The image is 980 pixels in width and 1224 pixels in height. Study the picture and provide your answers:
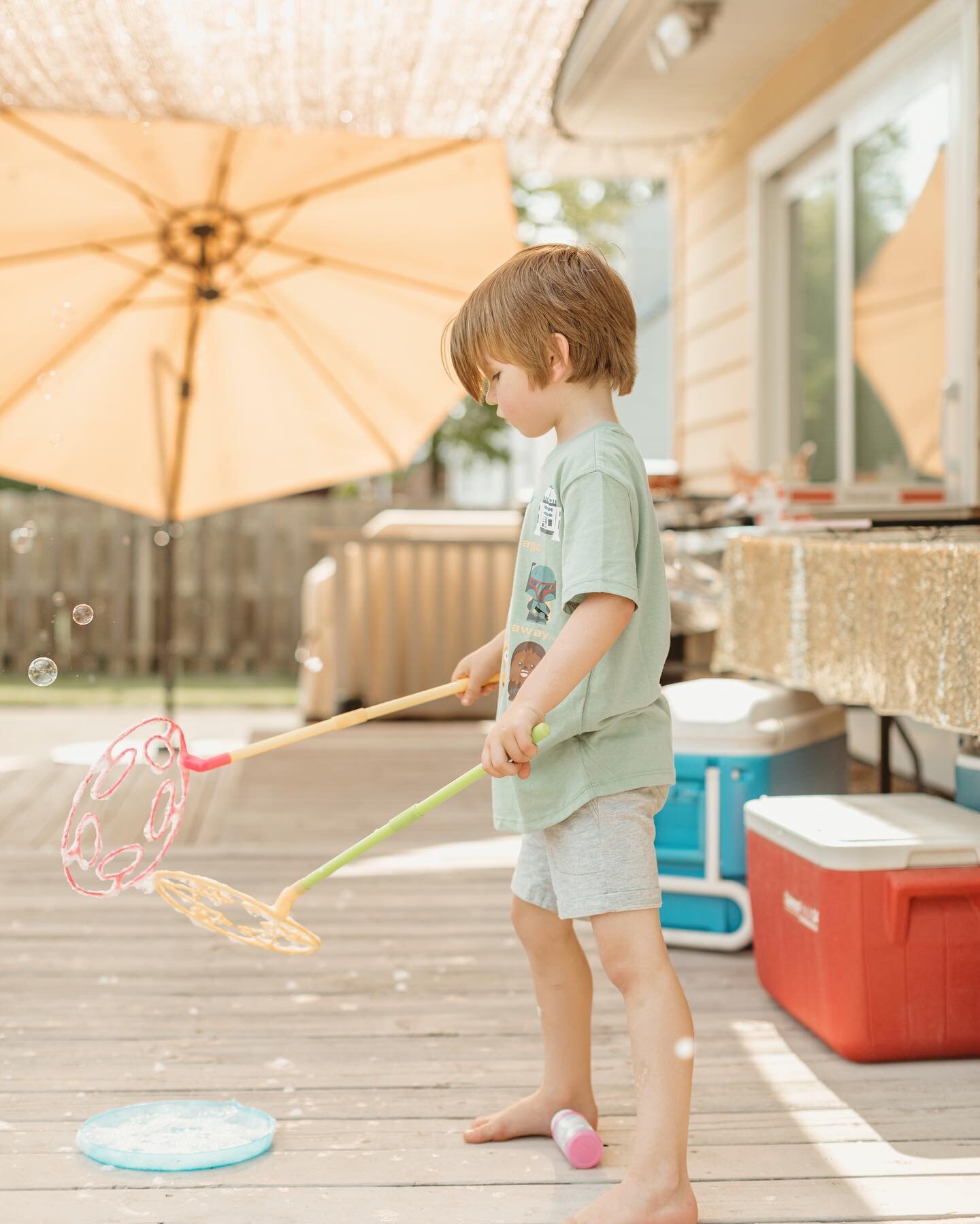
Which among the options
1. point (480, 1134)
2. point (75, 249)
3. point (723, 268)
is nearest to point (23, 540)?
point (480, 1134)

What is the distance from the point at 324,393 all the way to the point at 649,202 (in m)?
7.33

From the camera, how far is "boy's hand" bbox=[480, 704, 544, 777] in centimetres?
154

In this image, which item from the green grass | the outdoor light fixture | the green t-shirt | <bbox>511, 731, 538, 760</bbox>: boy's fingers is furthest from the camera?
the green grass

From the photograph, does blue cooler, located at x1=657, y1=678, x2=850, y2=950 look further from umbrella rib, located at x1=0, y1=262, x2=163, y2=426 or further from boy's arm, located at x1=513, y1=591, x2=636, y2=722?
umbrella rib, located at x1=0, y1=262, x2=163, y2=426

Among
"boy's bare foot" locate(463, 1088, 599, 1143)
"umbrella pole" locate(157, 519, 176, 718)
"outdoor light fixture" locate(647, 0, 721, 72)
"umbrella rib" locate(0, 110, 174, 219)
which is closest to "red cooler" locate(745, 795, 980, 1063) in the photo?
"boy's bare foot" locate(463, 1088, 599, 1143)

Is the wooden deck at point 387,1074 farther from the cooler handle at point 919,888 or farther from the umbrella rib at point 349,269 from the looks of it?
the umbrella rib at point 349,269

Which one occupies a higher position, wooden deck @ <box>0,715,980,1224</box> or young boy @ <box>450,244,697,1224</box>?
young boy @ <box>450,244,697,1224</box>

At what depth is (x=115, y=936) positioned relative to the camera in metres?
2.91

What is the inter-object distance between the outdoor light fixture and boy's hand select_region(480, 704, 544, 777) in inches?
150

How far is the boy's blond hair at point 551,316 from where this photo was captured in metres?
1.69

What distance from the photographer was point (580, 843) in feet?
5.55

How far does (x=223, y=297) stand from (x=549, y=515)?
10.2 ft

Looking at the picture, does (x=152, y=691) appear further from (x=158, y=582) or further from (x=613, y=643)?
(x=613, y=643)

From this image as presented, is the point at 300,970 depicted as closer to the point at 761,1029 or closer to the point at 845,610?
the point at 761,1029
